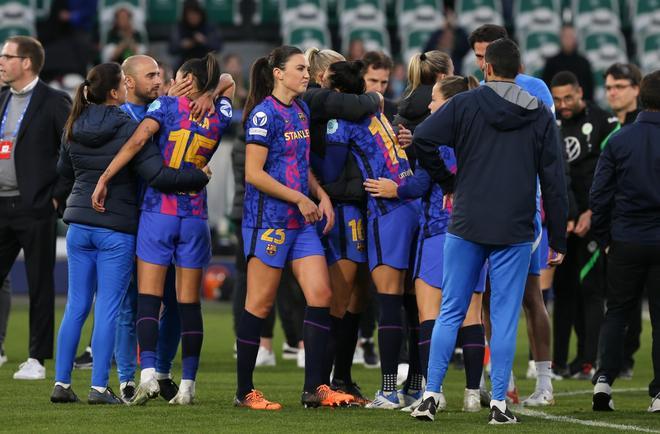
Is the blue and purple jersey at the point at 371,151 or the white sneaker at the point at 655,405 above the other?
the blue and purple jersey at the point at 371,151

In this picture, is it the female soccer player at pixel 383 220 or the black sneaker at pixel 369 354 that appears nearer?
the female soccer player at pixel 383 220

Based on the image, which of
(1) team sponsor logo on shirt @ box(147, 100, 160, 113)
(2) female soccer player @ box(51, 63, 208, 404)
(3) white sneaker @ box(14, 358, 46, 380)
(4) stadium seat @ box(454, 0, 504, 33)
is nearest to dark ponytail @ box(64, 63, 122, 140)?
(2) female soccer player @ box(51, 63, 208, 404)

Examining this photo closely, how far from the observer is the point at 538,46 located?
22.2 metres

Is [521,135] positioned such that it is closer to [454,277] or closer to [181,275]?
[454,277]

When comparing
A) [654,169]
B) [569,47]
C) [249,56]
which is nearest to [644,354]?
[654,169]

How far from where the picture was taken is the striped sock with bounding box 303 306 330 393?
7.82 meters

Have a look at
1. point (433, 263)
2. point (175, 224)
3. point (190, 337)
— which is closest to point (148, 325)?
point (190, 337)

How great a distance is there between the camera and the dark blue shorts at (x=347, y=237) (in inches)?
319

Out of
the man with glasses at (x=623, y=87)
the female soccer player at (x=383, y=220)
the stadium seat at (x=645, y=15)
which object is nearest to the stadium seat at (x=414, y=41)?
the stadium seat at (x=645, y=15)

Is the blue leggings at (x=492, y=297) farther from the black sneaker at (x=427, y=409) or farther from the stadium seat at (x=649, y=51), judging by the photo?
the stadium seat at (x=649, y=51)

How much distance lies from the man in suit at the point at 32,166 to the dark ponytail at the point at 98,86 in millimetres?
2070

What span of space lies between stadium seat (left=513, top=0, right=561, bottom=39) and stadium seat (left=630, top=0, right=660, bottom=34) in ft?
4.28

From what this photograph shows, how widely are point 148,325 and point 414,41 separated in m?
14.7

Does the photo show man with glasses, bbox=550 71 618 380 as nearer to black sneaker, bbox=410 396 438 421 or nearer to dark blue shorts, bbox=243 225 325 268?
dark blue shorts, bbox=243 225 325 268
